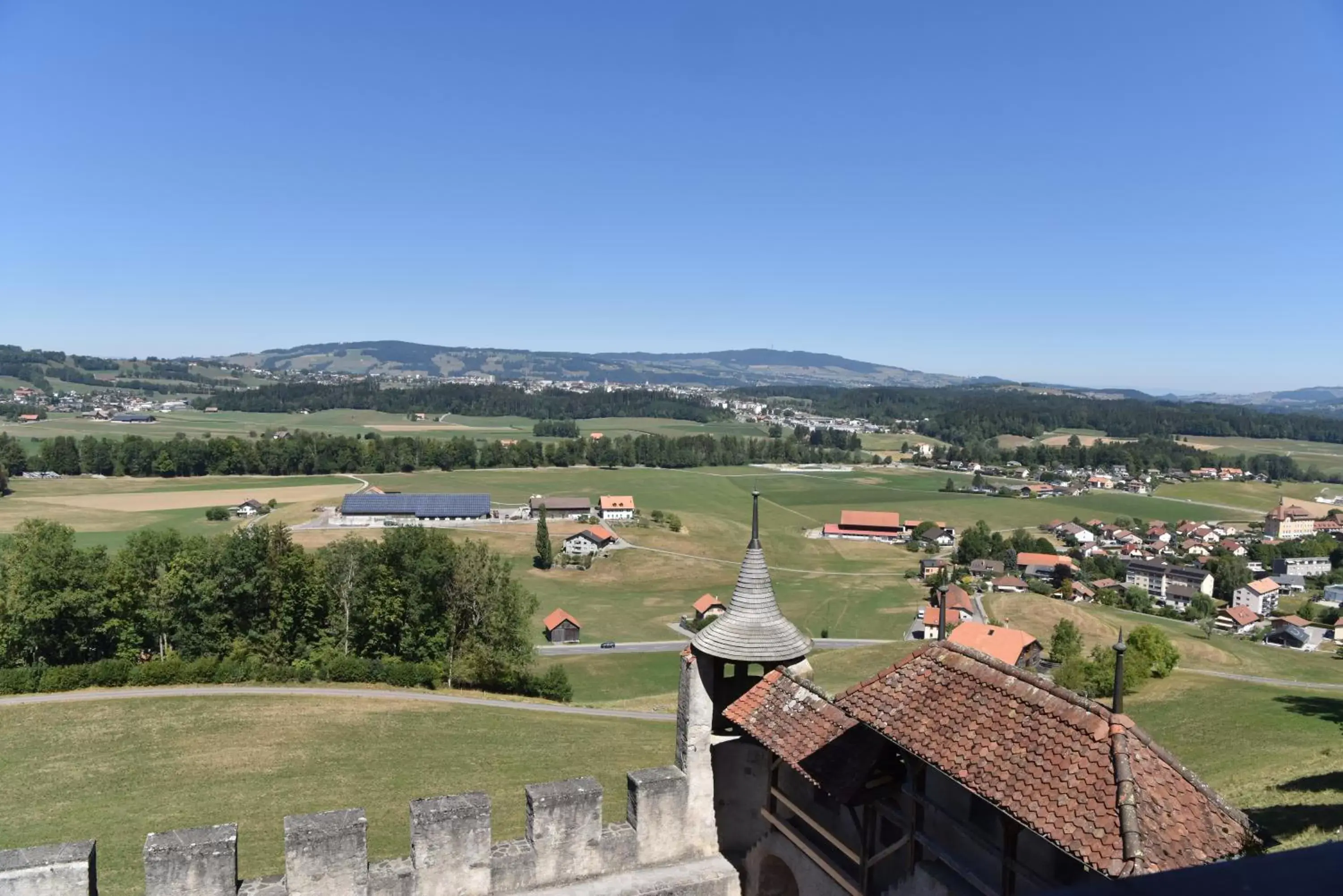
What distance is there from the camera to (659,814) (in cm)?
1122

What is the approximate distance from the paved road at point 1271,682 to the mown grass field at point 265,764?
34.6m

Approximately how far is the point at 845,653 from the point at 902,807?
4465 centimetres

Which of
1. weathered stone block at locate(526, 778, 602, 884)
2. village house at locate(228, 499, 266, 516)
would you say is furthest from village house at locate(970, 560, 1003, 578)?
village house at locate(228, 499, 266, 516)

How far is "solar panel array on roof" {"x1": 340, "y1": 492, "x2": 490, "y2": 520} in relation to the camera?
103m

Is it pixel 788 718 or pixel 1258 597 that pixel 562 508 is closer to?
pixel 1258 597

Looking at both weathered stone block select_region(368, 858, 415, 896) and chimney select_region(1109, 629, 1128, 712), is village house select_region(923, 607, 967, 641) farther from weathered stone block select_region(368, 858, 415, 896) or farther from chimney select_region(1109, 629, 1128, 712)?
weathered stone block select_region(368, 858, 415, 896)

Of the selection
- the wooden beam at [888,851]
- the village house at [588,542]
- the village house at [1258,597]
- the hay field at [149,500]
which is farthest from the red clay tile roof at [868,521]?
the wooden beam at [888,851]

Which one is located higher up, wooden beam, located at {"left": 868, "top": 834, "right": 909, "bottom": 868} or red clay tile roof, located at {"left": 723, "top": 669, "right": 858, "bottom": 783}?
red clay tile roof, located at {"left": 723, "top": 669, "right": 858, "bottom": 783}

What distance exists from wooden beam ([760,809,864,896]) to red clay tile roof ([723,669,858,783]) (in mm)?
1196

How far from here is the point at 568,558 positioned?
285 ft

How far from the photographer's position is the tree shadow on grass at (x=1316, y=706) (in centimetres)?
3195

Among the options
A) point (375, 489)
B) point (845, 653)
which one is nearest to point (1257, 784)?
point (845, 653)

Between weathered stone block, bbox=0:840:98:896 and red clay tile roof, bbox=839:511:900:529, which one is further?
red clay tile roof, bbox=839:511:900:529

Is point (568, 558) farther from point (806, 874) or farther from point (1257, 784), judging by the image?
point (806, 874)
